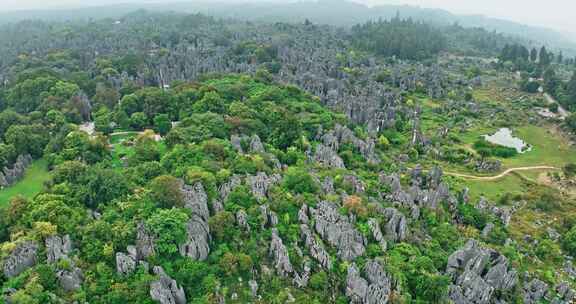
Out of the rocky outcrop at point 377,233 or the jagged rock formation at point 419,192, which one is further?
the jagged rock formation at point 419,192

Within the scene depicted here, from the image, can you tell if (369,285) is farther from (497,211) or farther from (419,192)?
(497,211)

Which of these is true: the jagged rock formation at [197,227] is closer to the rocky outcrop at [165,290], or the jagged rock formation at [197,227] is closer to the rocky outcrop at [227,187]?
the rocky outcrop at [227,187]

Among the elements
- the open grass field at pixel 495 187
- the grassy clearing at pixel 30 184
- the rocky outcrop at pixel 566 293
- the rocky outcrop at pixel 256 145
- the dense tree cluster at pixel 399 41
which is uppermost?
the dense tree cluster at pixel 399 41

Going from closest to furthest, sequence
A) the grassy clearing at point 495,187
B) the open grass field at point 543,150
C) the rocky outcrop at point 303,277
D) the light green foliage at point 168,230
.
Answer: the rocky outcrop at point 303,277
the light green foliage at point 168,230
the grassy clearing at point 495,187
the open grass field at point 543,150

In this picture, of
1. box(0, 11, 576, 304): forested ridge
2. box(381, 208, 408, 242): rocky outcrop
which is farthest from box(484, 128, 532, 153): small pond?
box(381, 208, 408, 242): rocky outcrop

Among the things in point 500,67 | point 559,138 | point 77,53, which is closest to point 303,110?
point 559,138

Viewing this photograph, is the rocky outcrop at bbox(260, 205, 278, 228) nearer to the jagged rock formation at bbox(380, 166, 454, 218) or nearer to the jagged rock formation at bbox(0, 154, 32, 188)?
the jagged rock formation at bbox(380, 166, 454, 218)

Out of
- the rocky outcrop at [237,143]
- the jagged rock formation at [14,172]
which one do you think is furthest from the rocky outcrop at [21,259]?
the rocky outcrop at [237,143]
